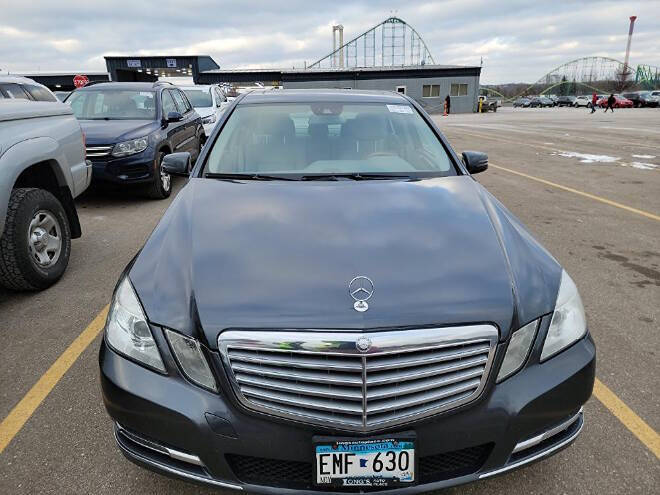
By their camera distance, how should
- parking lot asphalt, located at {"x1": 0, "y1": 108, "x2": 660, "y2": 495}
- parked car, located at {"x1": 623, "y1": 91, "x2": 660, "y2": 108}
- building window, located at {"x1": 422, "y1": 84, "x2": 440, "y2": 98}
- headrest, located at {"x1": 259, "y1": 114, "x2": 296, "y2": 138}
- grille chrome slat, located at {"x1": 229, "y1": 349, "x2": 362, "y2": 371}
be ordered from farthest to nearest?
Result: building window, located at {"x1": 422, "y1": 84, "x2": 440, "y2": 98} < parked car, located at {"x1": 623, "y1": 91, "x2": 660, "y2": 108} < headrest, located at {"x1": 259, "y1": 114, "x2": 296, "y2": 138} < parking lot asphalt, located at {"x1": 0, "y1": 108, "x2": 660, "y2": 495} < grille chrome slat, located at {"x1": 229, "y1": 349, "x2": 362, "y2": 371}

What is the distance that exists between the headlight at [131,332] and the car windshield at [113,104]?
6.53 meters

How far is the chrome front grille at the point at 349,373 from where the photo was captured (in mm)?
1588

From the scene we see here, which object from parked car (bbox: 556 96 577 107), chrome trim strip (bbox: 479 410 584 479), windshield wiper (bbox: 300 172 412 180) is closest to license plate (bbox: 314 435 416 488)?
chrome trim strip (bbox: 479 410 584 479)

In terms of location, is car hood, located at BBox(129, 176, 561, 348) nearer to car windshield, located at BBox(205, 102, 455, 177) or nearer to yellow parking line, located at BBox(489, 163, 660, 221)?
car windshield, located at BBox(205, 102, 455, 177)

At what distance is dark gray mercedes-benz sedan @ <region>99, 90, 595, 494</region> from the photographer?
1.60 metres

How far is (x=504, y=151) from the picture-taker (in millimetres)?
13797

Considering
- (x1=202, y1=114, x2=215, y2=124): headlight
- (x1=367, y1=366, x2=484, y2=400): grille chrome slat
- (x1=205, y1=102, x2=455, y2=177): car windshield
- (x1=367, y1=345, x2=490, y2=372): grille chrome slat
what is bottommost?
(x1=367, y1=366, x2=484, y2=400): grille chrome slat

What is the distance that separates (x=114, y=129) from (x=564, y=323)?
266 inches

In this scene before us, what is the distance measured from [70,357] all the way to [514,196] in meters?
6.71

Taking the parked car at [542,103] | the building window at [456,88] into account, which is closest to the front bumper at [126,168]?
the building window at [456,88]

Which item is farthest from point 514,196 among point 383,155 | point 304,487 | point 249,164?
point 304,487

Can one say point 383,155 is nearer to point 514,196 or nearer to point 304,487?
point 304,487

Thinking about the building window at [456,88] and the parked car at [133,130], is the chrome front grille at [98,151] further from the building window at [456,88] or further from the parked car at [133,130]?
the building window at [456,88]

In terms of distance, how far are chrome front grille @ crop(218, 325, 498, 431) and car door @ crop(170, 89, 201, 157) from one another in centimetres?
732
